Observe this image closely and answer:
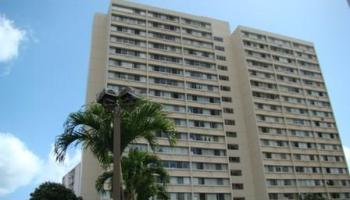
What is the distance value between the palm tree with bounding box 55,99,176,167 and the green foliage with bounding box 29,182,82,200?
38396mm

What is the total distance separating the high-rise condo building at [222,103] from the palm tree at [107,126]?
42021 millimetres

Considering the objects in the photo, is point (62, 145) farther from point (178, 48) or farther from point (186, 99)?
point (178, 48)

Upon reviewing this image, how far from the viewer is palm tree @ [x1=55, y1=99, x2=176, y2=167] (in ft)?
43.2

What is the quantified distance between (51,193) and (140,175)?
34401 mm

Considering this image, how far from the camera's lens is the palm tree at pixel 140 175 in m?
18.7

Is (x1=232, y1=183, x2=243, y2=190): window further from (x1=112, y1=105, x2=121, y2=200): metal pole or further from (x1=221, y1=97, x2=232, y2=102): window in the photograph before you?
(x1=112, y1=105, x2=121, y2=200): metal pole

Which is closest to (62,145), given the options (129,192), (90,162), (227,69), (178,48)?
(129,192)

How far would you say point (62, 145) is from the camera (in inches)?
516

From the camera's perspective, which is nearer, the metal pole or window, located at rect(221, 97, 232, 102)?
the metal pole

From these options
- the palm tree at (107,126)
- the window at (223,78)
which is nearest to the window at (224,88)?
the window at (223,78)

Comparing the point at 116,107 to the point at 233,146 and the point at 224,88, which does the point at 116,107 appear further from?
the point at 224,88

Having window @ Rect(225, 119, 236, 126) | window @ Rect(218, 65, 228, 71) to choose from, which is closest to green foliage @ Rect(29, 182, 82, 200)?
window @ Rect(225, 119, 236, 126)

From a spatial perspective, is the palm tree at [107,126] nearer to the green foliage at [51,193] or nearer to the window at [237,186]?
the green foliage at [51,193]

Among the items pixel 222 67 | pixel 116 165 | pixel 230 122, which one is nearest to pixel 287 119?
pixel 230 122
